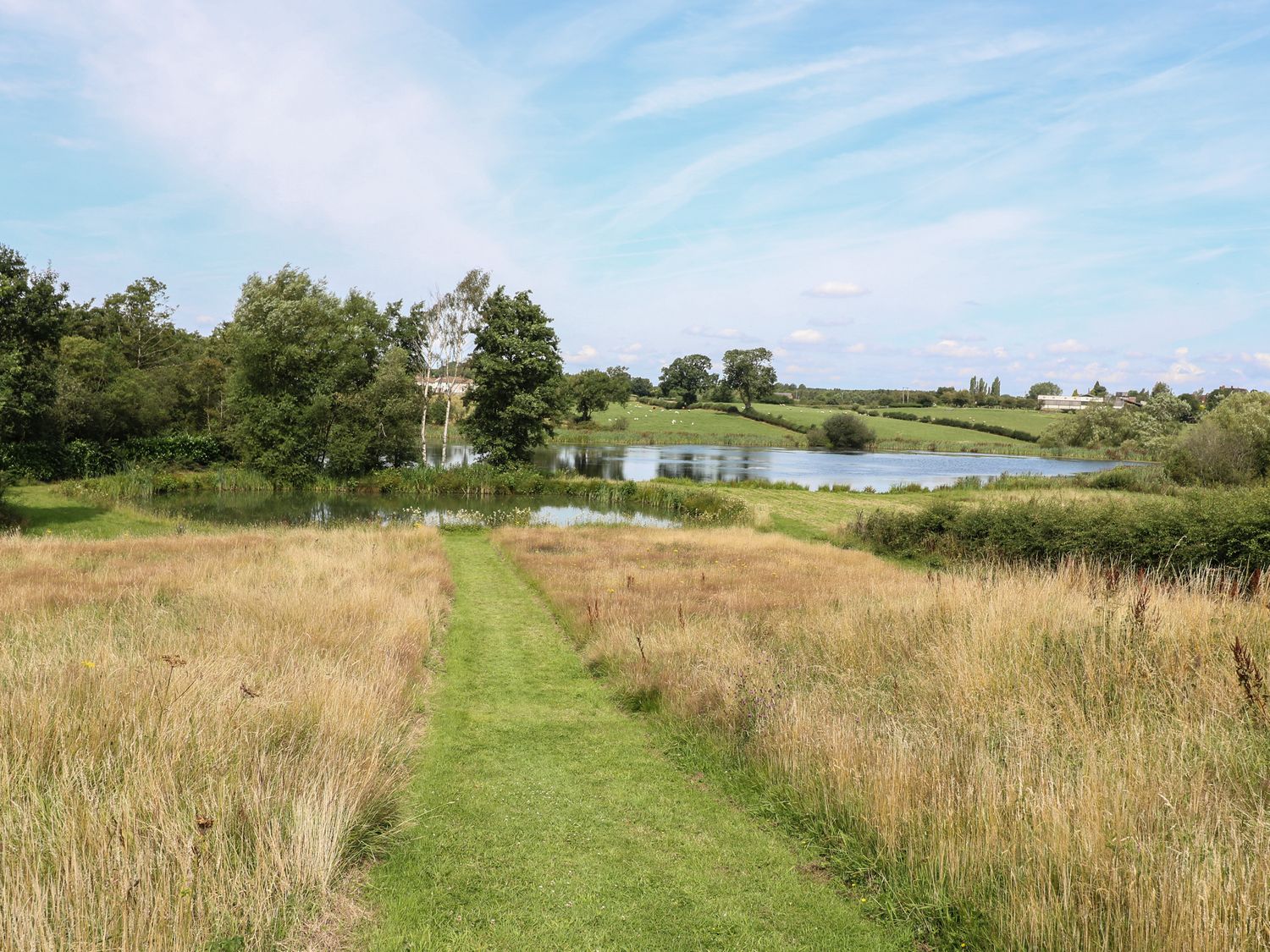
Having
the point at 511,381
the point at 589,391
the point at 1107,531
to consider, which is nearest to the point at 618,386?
the point at 589,391

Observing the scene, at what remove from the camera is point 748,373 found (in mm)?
136750

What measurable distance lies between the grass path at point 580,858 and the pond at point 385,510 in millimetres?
21155

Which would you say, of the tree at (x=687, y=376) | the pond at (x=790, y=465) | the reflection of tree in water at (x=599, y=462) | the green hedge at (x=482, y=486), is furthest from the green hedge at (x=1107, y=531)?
the tree at (x=687, y=376)

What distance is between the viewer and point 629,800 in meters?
5.79

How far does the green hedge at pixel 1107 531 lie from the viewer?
43.9ft

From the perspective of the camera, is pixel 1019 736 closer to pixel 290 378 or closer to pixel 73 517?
pixel 73 517

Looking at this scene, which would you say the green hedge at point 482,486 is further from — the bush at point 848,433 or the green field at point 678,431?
the bush at point 848,433

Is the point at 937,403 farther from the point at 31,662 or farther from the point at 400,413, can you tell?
the point at 31,662

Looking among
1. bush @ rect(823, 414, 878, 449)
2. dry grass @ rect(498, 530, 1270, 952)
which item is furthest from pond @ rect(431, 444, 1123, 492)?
dry grass @ rect(498, 530, 1270, 952)

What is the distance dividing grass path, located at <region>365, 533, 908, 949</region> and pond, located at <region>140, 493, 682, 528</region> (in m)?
21.2

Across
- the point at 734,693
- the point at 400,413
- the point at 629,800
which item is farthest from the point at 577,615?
the point at 400,413

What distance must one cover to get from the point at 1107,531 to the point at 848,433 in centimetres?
8832

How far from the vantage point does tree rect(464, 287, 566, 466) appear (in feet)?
150

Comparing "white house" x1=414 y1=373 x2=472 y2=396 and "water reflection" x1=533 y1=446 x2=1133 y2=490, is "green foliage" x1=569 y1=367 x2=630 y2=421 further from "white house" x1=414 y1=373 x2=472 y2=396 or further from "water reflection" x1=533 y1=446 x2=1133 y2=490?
"white house" x1=414 y1=373 x2=472 y2=396
